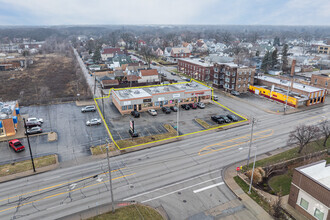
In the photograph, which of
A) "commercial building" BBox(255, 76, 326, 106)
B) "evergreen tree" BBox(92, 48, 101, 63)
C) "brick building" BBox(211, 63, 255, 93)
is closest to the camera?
"commercial building" BBox(255, 76, 326, 106)

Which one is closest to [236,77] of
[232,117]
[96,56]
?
[232,117]

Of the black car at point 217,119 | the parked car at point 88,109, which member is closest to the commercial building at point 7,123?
the parked car at point 88,109

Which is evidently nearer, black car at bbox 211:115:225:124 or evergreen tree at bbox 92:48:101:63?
black car at bbox 211:115:225:124

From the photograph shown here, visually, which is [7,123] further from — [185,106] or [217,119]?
[217,119]

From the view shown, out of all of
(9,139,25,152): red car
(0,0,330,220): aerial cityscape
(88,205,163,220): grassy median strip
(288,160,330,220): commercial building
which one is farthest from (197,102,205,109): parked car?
(9,139,25,152): red car

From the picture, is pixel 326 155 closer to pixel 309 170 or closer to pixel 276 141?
pixel 276 141

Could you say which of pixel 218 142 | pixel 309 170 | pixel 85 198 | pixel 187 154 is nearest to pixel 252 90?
pixel 218 142

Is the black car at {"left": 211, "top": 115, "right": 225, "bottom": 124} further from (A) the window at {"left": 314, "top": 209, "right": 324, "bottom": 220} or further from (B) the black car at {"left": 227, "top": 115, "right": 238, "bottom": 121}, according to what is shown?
(A) the window at {"left": 314, "top": 209, "right": 324, "bottom": 220}
